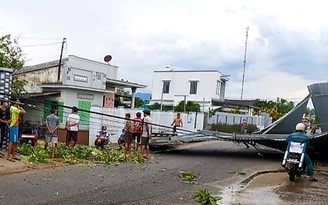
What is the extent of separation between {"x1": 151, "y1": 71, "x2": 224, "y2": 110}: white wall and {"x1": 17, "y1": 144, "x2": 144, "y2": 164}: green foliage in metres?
40.9

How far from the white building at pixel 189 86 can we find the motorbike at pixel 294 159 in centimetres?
4172

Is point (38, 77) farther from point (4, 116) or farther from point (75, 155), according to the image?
point (4, 116)

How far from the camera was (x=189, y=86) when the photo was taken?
196ft

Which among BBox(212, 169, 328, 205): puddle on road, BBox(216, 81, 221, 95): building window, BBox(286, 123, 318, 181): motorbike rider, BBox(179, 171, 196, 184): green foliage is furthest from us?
BBox(216, 81, 221, 95): building window

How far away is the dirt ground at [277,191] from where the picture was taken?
9.48m

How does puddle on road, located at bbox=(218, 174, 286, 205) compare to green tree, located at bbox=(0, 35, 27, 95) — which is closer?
puddle on road, located at bbox=(218, 174, 286, 205)

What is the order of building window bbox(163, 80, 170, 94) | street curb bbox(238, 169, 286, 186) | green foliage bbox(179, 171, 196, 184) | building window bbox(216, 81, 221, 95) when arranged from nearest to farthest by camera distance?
green foliage bbox(179, 171, 196, 184), street curb bbox(238, 169, 286, 186), building window bbox(216, 81, 221, 95), building window bbox(163, 80, 170, 94)

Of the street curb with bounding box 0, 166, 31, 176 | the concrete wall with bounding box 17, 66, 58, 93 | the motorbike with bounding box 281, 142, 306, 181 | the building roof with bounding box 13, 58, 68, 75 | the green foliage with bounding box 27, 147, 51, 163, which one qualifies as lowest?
the street curb with bounding box 0, 166, 31, 176

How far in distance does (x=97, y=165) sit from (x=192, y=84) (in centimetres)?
4679

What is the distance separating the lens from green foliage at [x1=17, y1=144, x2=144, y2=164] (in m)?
13.5

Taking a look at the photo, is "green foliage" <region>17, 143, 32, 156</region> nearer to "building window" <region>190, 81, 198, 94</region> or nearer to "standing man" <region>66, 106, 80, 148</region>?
"standing man" <region>66, 106, 80, 148</region>

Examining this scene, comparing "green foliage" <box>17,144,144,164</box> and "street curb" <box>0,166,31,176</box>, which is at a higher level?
"green foliage" <box>17,144,144,164</box>

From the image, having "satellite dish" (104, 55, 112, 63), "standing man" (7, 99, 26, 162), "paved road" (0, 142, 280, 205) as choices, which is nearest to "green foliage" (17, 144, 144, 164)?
"standing man" (7, 99, 26, 162)

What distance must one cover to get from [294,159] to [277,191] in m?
2.26
